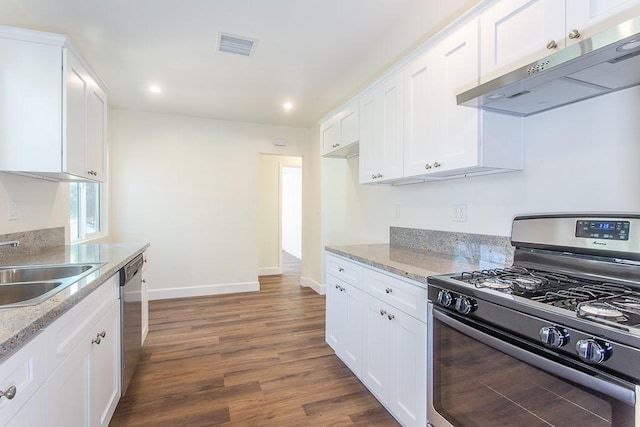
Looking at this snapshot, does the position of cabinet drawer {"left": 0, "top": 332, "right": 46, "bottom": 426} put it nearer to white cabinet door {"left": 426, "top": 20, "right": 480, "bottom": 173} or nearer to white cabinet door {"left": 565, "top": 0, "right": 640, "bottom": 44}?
white cabinet door {"left": 426, "top": 20, "right": 480, "bottom": 173}

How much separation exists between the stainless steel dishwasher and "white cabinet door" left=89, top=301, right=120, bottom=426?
72mm

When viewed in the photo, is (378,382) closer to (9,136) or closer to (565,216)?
(565,216)

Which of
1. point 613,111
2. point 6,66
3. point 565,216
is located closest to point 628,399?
point 565,216

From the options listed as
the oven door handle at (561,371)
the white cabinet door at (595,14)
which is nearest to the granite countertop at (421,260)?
the oven door handle at (561,371)

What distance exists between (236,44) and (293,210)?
631cm

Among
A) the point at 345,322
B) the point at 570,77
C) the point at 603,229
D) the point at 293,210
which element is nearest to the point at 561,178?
the point at 603,229

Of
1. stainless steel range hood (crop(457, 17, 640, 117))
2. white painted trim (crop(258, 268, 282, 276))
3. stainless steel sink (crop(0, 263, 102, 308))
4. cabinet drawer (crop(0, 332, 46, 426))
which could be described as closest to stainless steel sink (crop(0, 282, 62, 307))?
stainless steel sink (crop(0, 263, 102, 308))

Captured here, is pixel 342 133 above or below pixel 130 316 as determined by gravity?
above

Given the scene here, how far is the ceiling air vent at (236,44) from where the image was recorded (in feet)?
7.99

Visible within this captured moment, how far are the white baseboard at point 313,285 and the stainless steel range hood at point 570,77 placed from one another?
11.2 ft

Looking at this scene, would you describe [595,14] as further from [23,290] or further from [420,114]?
[23,290]

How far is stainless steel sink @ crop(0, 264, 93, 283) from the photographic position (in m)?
1.71

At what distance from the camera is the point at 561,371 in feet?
3.09

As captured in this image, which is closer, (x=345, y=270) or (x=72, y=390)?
(x=72, y=390)
